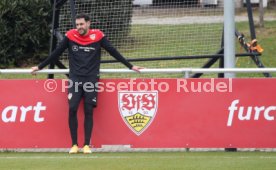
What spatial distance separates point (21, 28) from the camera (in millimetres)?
20688

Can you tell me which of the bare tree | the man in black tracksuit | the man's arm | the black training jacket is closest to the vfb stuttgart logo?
the man in black tracksuit

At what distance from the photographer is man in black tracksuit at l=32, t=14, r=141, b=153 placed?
38.1 ft

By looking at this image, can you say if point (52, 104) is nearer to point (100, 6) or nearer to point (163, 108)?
point (163, 108)

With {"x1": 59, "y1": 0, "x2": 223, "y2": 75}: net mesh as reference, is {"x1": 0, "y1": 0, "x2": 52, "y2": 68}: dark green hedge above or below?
below

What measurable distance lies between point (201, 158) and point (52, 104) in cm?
248

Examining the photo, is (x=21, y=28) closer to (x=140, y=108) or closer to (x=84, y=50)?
(x=84, y=50)

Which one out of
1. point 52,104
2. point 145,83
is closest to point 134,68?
point 145,83

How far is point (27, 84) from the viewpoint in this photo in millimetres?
11969

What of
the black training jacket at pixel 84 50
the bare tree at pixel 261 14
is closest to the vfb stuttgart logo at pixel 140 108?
the black training jacket at pixel 84 50

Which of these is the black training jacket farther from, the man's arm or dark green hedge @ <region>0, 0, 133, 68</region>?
dark green hedge @ <region>0, 0, 133, 68</region>

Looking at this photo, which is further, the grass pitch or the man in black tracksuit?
the man in black tracksuit

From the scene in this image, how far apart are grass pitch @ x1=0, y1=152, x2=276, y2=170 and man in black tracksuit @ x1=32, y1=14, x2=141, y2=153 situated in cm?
46

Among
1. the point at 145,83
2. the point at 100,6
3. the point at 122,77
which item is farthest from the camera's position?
the point at 100,6

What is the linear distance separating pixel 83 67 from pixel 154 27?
3.62 m
